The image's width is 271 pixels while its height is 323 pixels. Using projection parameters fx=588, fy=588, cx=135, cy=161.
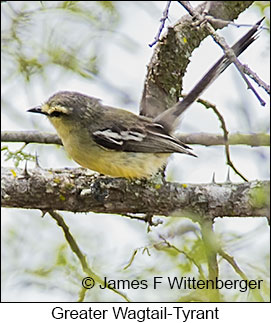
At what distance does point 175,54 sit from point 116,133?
2.70 feet

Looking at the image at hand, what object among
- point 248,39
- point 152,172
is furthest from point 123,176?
point 248,39

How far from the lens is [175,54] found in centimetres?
433

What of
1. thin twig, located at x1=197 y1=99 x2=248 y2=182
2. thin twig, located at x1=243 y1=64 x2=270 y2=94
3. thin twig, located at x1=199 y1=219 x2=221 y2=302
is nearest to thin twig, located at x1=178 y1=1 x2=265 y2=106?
thin twig, located at x1=243 y1=64 x2=270 y2=94

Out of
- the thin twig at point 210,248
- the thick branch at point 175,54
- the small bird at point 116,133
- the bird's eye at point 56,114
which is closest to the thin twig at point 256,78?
the thin twig at point 210,248

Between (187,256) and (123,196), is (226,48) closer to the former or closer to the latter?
(187,256)

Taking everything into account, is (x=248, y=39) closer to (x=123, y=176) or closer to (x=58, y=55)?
(x=123, y=176)

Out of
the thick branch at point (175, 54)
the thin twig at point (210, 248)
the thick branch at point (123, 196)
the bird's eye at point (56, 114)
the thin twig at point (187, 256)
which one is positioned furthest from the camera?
the bird's eye at point (56, 114)

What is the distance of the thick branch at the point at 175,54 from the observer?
170 inches

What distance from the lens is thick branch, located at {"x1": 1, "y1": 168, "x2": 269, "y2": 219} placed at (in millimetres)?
3842

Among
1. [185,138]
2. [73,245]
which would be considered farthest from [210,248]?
[185,138]

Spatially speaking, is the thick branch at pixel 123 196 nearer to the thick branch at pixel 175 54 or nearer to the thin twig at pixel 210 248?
the thin twig at pixel 210 248

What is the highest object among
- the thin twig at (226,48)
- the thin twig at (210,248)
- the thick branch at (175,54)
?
the thick branch at (175,54)

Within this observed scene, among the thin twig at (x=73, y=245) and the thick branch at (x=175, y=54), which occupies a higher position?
the thick branch at (x=175, y=54)

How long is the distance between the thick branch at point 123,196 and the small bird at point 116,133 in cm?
30
